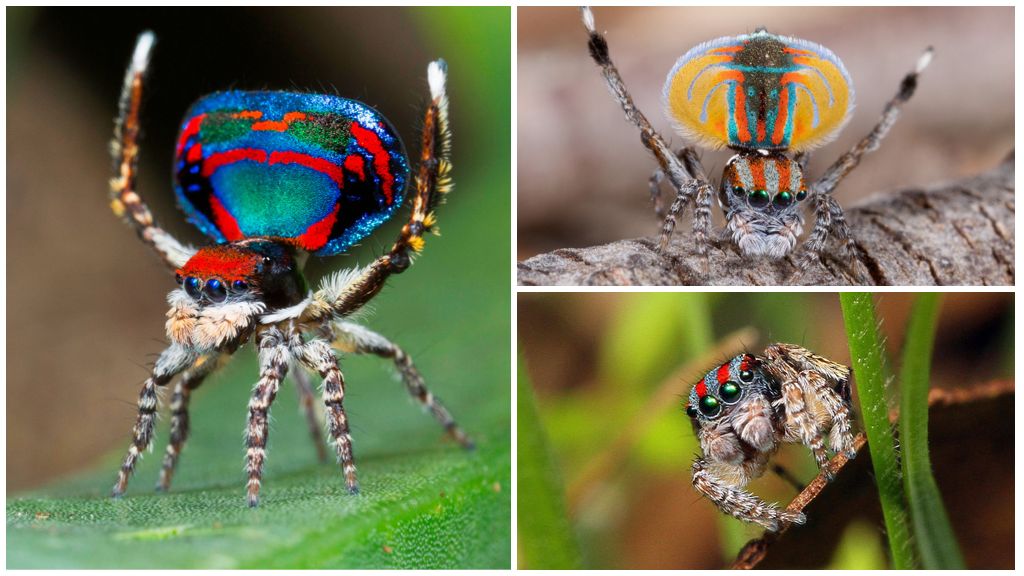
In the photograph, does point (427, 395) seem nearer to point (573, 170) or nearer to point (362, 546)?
point (362, 546)

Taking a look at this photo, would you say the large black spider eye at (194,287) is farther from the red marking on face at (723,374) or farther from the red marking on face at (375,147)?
the red marking on face at (723,374)

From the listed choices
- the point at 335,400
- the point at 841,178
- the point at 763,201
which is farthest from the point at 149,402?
the point at 841,178

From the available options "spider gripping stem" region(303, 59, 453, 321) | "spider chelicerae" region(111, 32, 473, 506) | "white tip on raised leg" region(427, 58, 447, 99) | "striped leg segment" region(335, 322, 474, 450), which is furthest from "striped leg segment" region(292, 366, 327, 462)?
"white tip on raised leg" region(427, 58, 447, 99)

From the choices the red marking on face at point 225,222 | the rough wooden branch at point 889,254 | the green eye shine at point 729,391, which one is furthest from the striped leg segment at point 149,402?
the green eye shine at point 729,391

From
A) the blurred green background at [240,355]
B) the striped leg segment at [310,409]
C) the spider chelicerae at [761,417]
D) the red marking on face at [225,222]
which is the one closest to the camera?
the blurred green background at [240,355]

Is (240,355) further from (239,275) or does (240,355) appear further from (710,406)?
(710,406)

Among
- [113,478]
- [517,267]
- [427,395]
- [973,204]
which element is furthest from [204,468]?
[973,204]
